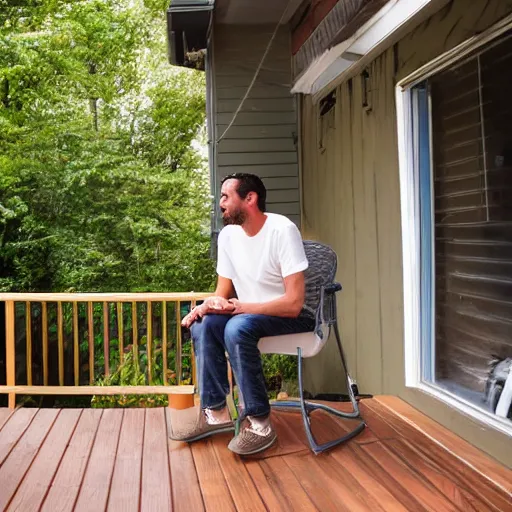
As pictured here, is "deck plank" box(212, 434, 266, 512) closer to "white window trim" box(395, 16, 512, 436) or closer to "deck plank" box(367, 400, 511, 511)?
"deck plank" box(367, 400, 511, 511)

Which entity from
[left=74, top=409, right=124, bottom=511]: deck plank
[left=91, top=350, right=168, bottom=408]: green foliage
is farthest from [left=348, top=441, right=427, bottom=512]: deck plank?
[left=91, top=350, right=168, bottom=408]: green foliage

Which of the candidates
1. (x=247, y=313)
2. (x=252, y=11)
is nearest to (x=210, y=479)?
(x=247, y=313)

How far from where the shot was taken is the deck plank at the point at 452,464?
199 centimetres

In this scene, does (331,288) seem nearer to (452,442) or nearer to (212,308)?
(212,308)

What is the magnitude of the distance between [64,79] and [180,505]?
800 cm

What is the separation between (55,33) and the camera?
8.77 m

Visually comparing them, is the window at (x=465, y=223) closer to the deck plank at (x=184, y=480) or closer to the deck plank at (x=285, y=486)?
the deck plank at (x=285, y=486)

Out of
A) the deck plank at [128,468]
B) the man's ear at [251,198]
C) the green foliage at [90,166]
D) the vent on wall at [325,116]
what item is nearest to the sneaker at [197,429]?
the deck plank at [128,468]

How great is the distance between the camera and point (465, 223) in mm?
2668

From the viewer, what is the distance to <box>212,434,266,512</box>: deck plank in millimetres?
1991

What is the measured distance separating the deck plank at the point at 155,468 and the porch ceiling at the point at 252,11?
10.8ft

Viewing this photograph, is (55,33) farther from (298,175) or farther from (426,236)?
(426,236)

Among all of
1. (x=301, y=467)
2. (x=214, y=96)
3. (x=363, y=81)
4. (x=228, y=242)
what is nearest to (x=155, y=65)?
(x=214, y=96)

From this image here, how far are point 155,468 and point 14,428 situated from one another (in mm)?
1024
